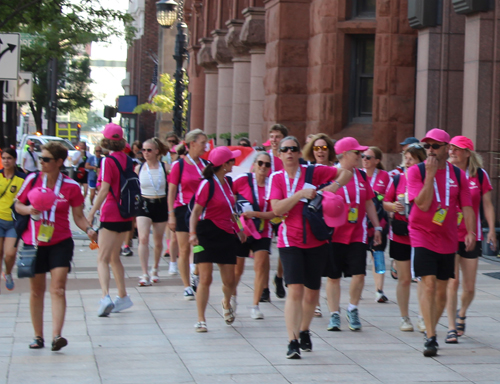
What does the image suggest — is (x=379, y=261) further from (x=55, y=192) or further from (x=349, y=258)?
(x=55, y=192)

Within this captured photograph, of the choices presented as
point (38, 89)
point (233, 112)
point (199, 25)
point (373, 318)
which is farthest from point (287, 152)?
point (38, 89)

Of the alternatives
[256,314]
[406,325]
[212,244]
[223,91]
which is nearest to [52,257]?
[212,244]

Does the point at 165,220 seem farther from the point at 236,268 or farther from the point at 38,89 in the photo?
the point at 38,89

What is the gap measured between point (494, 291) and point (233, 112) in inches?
648

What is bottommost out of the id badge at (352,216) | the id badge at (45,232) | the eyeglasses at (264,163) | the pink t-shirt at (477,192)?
the id badge at (45,232)

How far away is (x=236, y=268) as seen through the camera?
9.70 metres

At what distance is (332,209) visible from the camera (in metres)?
7.18

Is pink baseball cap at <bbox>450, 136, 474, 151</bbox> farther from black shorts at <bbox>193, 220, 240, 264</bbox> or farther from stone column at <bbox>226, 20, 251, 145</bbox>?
stone column at <bbox>226, 20, 251, 145</bbox>

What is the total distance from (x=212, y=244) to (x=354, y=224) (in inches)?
54.3

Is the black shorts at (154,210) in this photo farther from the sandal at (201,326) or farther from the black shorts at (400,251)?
the black shorts at (400,251)

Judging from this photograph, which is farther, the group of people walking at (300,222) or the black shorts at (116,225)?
the black shorts at (116,225)

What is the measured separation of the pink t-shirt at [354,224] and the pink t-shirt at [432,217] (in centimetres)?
101

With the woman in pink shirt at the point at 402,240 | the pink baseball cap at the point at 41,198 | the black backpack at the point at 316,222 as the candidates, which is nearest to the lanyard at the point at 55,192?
the pink baseball cap at the point at 41,198

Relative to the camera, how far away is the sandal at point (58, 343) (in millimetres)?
7535
